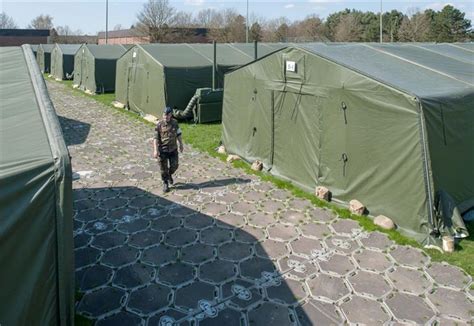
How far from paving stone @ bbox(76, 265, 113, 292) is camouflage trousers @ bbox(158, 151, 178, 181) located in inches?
129

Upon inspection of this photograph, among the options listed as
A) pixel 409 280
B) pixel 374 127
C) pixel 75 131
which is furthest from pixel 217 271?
pixel 75 131

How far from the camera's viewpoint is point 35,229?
3416 millimetres

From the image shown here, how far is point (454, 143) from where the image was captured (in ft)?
A: 24.0

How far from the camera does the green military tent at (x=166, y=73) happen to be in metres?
16.6

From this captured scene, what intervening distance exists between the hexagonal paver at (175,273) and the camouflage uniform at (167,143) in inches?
129

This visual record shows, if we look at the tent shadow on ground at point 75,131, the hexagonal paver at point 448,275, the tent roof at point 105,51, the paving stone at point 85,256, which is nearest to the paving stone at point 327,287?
the hexagonal paver at point 448,275

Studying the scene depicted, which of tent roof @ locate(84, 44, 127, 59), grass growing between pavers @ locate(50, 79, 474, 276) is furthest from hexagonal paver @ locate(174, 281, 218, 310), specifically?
tent roof @ locate(84, 44, 127, 59)

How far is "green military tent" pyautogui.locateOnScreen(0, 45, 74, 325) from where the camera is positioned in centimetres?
321

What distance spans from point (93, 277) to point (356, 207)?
4.80m

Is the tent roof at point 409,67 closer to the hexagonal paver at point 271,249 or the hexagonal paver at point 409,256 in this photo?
the hexagonal paver at point 409,256

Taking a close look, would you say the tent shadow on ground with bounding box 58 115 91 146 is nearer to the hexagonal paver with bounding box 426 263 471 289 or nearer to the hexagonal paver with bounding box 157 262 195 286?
the hexagonal paver with bounding box 157 262 195 286

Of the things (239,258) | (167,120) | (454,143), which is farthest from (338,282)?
(167,120)

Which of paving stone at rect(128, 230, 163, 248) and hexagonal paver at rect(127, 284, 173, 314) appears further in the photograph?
paving stone at rect(128, 230, 163, 248)

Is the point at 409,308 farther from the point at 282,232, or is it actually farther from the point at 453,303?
the point at 282,232
